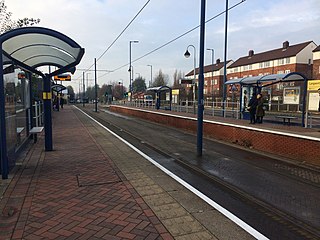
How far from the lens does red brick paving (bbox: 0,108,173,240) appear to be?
369 cm

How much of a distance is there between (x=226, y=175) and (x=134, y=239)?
11.6ft

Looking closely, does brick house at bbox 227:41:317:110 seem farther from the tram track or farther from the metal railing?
the tram track

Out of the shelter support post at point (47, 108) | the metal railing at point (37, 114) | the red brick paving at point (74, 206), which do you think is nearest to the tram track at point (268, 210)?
the red brick paving at point (74, 206)

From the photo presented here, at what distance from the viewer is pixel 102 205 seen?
15.1 ft

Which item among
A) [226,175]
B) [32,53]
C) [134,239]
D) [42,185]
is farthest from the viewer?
[32,53]

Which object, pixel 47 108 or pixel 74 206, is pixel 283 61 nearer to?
pixel 47 108

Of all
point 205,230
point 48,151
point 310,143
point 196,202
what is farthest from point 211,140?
point 205,230

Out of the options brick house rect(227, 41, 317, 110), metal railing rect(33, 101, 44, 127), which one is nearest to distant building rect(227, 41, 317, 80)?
brick house rect(227, 41, 317, 110)

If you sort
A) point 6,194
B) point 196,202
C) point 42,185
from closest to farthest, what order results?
point 196,202
point 6,194
point 42,185

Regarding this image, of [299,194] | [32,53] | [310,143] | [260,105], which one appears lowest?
[299,194]

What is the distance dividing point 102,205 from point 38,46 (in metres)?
5.41

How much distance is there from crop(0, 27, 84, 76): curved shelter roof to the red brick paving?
9.72 feet

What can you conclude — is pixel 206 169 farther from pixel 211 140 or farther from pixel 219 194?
A: pixel 211 140

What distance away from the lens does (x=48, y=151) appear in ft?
29.4
